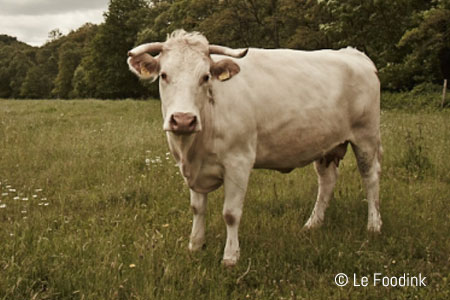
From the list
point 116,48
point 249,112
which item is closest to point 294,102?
point 249,112

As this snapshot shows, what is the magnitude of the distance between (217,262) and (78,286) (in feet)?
4.13

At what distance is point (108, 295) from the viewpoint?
122 inches

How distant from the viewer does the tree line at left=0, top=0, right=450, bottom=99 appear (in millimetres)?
17516

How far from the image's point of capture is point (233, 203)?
12.9 ft

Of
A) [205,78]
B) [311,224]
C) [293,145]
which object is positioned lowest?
[311,224]

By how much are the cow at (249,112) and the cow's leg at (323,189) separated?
0.02 meters

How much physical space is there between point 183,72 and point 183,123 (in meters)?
0.51

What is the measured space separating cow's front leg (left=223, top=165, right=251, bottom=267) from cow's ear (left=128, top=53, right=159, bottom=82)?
1118mm

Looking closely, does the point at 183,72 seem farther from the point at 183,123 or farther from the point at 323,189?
the point at 323,189

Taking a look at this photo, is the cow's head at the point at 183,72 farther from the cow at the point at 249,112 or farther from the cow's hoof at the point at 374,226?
the cow's hoof at the point at 374,226

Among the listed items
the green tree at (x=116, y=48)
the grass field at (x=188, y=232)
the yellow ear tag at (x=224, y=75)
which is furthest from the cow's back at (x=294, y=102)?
the green tree at (x=116, y=48)

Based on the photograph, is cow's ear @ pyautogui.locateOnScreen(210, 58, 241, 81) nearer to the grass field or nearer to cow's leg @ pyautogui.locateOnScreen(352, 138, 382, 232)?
the grass field

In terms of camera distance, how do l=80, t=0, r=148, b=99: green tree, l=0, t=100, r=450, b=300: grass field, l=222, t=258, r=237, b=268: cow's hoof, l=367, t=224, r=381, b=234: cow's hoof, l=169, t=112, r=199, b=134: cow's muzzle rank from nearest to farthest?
l=169, t=112, r=199, b=134: cow's muzzle < l=0, t=100, r=450, b=300: grass field < l=222, t=258, r=237, b=268: cow's hoof < l=367, t=224, r=381, b=234: cow's hoof < l=80, t=0, r=148, b=99: green tree

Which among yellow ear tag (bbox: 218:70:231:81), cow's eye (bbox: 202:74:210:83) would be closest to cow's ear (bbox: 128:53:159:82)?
cow's eye (bbox: 202:74:210:83)
